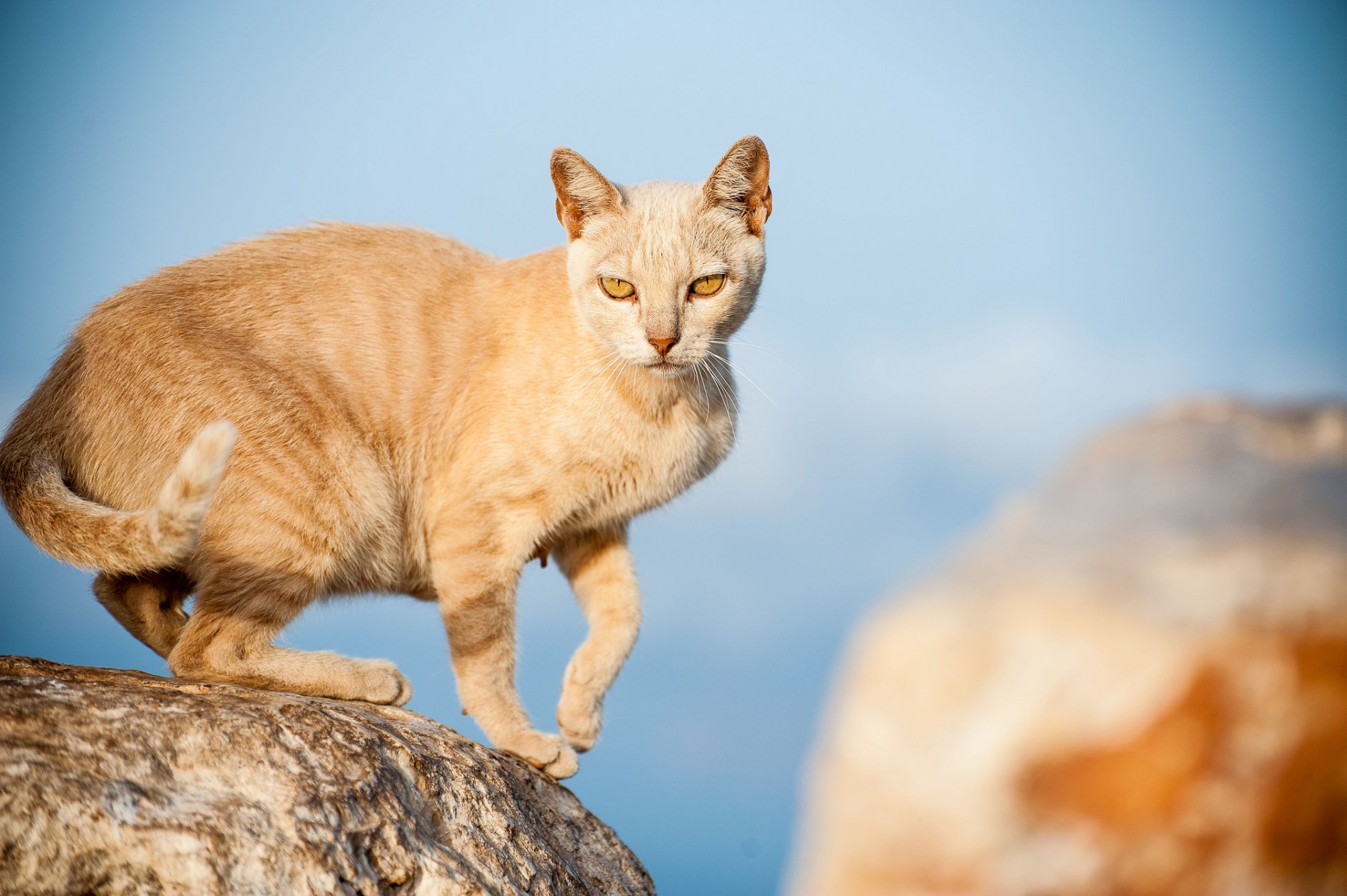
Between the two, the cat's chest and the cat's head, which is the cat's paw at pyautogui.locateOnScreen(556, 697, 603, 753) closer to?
the cat's chest

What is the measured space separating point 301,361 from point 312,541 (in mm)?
534

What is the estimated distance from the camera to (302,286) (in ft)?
10.3

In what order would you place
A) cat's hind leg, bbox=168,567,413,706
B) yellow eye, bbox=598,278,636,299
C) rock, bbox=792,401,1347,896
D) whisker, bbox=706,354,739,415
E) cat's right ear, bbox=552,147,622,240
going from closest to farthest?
rock, bbox=792,401,1347,896 < cat's hind leg, bbox=168,567,413,706 < yellow eye, bbox=598,278,636,299 < cat's right ear, bbox=552,147,622,240 < whisker, bbox=706,354,739,415

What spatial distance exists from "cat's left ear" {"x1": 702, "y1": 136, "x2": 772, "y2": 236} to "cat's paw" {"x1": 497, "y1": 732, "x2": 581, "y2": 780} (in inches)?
60.6

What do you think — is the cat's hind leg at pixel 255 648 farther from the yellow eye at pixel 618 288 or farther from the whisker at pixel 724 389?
the whisker at pixel 724 389

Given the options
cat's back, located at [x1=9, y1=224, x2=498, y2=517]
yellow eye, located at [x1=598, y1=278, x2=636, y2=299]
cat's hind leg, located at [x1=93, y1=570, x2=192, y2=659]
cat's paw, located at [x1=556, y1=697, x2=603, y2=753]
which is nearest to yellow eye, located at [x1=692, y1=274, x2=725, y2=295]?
yellow eye, located at [x1=598, y1=278, x2=636, y2=299]

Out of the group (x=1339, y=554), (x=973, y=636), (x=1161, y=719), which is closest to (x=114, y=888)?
(x=973, y=636)

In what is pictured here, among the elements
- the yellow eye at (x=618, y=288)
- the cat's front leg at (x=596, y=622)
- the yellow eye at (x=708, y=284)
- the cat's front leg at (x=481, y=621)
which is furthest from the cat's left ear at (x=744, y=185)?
the cat's front leg at (x=481, y=621)

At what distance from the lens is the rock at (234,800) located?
1667 mm

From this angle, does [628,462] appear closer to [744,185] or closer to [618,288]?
[618,288]

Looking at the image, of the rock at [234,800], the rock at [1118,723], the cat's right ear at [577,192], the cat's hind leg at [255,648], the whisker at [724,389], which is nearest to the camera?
the rock at [1118,723]

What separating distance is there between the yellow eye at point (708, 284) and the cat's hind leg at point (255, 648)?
1.27m

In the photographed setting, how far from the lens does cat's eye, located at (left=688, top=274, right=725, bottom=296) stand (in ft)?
9.64

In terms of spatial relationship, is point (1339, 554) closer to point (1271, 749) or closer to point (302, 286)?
point (1271, 749)
